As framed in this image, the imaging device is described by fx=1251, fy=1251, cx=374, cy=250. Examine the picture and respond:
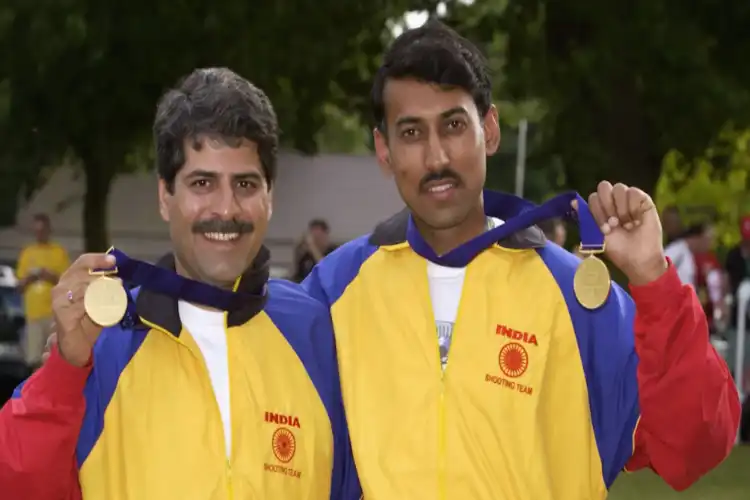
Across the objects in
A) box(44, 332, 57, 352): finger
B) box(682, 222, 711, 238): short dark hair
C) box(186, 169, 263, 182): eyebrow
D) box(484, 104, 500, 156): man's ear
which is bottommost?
box(44, 332, 57, 352): finger

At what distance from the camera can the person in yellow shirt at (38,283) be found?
13.4 m

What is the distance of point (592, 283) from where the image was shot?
10.6 feet

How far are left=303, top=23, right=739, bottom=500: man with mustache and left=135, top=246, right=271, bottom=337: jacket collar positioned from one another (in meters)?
0.25

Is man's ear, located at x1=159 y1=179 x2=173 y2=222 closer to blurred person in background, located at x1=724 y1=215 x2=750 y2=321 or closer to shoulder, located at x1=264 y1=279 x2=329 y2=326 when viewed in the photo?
shoulder, located at x1=264 y1=279 x2=329 y2=326

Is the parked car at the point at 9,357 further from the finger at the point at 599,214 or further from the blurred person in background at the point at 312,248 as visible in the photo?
the finger at the point at 599,214

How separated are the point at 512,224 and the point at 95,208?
1736 centimetres

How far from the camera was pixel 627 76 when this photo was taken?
1198 cm

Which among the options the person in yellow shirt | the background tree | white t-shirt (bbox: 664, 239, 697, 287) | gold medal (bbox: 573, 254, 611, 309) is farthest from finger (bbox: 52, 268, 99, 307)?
the person in yellow shirt

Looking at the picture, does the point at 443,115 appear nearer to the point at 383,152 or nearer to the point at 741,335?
the point at 383,152

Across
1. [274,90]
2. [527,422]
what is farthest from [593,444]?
[274,90]

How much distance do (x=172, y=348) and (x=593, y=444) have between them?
1163 millimetres

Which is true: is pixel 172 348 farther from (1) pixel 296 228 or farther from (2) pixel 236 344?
(1) pixel 296 228

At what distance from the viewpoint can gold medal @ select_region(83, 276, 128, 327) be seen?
3016mm

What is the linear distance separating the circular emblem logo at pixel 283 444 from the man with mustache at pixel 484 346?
19 cm
